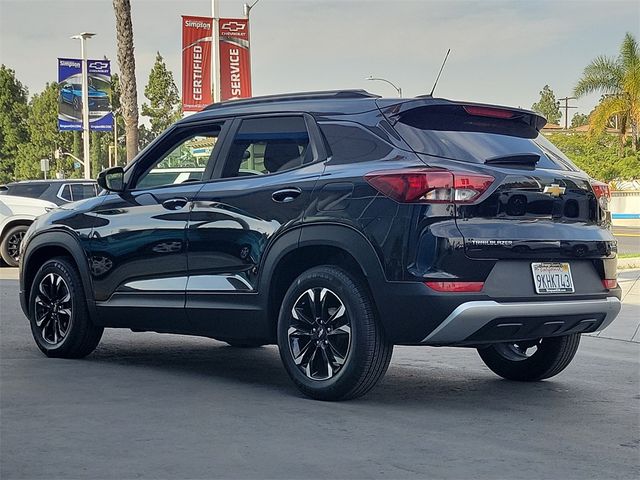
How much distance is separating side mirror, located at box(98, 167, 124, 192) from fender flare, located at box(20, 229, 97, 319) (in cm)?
51

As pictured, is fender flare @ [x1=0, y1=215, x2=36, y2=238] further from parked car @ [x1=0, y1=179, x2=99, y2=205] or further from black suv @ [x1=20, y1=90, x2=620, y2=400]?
black suv @ [x1=20, y1=90, x2=620, y2=400]

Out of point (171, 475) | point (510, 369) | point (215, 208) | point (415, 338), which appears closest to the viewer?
point (171, 475)

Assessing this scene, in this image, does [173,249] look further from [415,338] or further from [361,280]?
[415,338]

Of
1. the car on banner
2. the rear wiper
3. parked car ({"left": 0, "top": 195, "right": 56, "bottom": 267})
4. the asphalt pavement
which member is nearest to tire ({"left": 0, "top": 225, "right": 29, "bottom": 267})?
parked car ({"left": 0, "top": 195, "right": 56, "bottom": 267})

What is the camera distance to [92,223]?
817 cm

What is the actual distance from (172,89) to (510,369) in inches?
4043

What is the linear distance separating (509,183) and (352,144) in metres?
0.98

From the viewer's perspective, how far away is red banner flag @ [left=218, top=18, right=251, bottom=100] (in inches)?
1096

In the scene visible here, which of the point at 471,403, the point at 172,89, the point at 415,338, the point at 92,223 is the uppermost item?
the point at 172,89

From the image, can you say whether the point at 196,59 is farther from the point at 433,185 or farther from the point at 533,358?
the point at 433,185

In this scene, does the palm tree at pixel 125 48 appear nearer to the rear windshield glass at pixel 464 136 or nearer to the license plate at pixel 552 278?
the rear windshield glass at pixel 464 136

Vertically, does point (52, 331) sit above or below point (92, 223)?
below

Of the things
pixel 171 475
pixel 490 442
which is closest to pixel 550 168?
pixel 490 442

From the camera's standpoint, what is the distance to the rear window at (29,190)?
20.2 m
